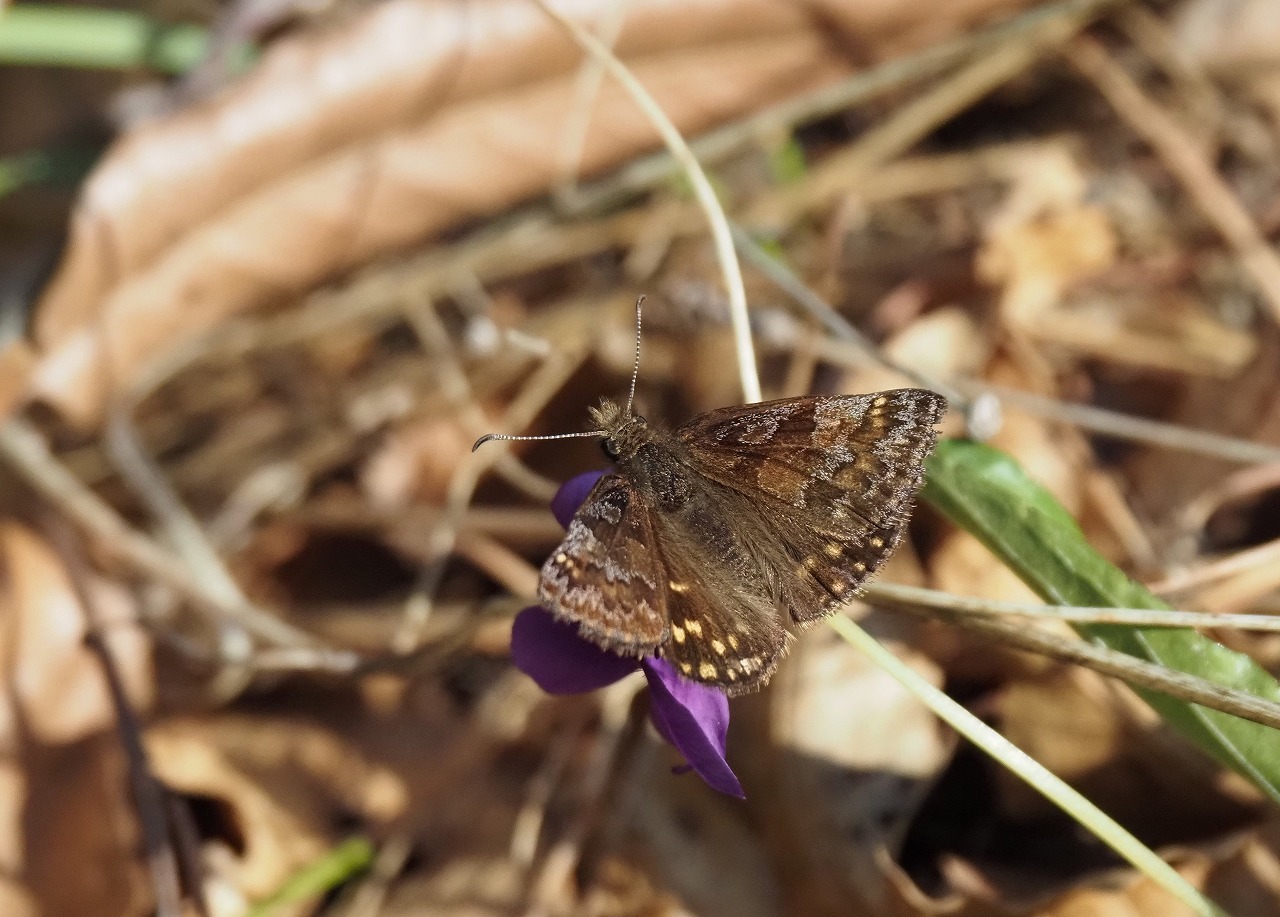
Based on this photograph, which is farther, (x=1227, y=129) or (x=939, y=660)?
(x=1227, y=129)

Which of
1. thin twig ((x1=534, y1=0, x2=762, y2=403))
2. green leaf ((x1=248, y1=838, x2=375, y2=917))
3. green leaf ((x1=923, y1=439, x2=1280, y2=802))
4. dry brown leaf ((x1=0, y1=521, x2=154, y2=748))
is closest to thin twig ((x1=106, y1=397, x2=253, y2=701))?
dry brown leaf ((x1=0, y1=521, x2=154, y2=748))

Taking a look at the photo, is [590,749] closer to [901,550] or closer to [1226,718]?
[901,550]

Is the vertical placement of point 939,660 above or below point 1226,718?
below

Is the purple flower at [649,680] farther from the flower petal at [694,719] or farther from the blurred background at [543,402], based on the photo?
the blurred background at [543,402]

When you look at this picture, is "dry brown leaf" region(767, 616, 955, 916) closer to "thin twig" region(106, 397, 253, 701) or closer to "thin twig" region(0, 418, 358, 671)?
"thin twig" region(0, 418, 358, 671)

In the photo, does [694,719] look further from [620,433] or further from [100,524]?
[100,524]

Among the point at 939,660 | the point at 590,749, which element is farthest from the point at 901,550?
the point at 590,749

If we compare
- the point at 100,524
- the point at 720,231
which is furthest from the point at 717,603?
the point at 100,524

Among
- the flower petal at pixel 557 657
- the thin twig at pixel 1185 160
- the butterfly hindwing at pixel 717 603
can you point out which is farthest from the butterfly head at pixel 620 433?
the thin twig at pixel 1185 160
